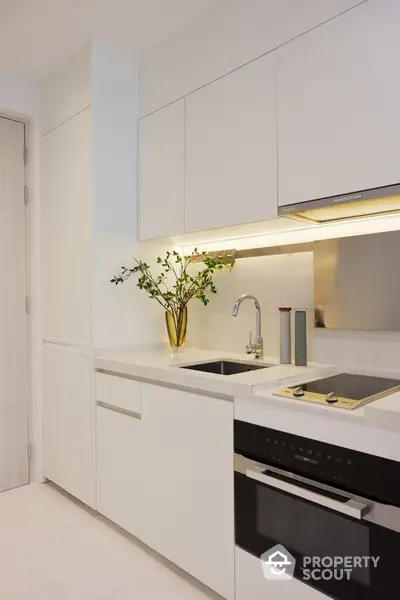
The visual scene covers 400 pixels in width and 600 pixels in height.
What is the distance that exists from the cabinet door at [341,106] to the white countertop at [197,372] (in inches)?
28.3

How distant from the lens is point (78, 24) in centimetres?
232

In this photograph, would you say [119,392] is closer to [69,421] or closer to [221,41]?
[69,421]

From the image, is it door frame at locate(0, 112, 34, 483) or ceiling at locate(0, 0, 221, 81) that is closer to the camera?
ceiling at locate(0, 0, 221, 81)

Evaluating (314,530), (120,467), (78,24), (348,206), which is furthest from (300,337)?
(78,24)

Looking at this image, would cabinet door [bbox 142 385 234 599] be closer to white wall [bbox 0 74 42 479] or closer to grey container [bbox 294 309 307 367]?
grey container [bbox 294 309 307 367]

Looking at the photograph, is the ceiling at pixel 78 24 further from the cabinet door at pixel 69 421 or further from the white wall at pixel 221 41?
the cabinet door at pixel 69 421

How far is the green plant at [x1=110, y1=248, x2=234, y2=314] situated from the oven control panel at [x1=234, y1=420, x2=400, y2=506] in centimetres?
105

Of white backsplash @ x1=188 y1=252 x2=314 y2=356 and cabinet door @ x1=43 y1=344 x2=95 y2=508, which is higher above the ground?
white backsplash @ x1=188 y1=252 x2=314 y2=356

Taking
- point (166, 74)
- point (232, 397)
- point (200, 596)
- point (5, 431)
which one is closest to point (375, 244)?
point (232, 397)

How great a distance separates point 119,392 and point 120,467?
37cm

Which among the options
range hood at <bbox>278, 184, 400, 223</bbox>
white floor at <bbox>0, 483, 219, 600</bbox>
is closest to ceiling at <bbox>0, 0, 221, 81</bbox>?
range hood at <bbox>278, 184, 400, 223</bbox>

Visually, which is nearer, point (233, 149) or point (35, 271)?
point (233, 149)

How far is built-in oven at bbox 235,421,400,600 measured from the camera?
127cm

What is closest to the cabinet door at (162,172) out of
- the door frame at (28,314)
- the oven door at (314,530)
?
the door frame at (28,314)
